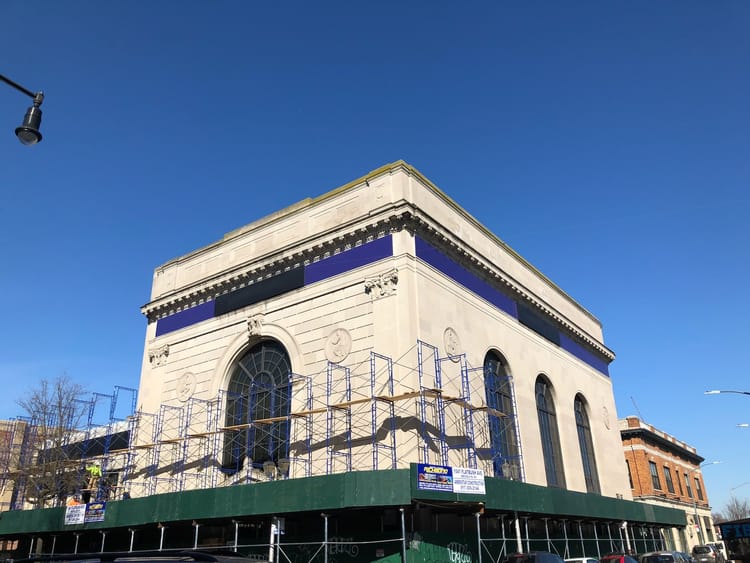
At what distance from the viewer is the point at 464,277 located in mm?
28453

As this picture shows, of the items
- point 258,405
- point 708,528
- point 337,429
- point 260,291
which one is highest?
point 260,291

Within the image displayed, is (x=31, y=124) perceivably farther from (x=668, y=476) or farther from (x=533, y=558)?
(x=668, y=476)

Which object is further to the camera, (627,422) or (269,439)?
(627,422)

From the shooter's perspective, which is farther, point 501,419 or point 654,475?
point 654,475

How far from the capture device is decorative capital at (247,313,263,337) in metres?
28.7

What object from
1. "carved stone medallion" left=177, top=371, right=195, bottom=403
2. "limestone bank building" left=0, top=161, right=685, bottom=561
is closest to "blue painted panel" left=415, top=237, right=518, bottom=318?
"limestone bank building" left=0, top=161, right=685, bottom=561

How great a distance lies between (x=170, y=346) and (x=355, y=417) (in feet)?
46.3

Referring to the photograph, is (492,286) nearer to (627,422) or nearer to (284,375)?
(284,375)

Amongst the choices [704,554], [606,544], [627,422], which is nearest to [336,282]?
[606,544]

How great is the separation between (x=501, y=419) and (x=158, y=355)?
60.6 feet

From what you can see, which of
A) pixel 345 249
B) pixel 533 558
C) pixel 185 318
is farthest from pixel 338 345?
pixel 533 558

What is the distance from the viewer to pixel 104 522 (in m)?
24.8

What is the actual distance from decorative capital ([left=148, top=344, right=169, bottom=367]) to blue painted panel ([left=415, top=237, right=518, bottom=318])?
15867mm

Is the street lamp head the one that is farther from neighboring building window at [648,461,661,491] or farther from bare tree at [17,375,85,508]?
→ neighboring building window at [648,461,661,491]
